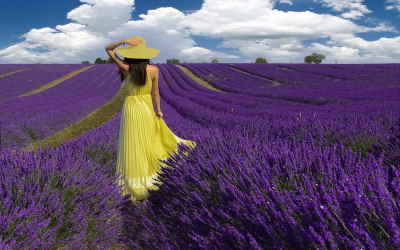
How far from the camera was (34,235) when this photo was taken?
4.62 ft

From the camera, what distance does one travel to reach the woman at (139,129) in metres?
2.90

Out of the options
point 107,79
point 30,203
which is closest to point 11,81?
point 107,79

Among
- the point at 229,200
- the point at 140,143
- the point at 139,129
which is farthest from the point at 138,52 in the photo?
the point at 229,200

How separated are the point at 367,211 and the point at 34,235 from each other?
1.39 metres

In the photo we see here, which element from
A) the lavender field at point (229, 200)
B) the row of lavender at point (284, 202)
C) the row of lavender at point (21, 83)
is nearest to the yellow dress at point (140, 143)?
the lavender field at point (229, 200)

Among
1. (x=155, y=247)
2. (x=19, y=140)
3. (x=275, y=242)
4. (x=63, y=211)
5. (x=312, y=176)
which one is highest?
(x=312, y=176)

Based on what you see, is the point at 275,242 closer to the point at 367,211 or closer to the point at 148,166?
the point at 367,211

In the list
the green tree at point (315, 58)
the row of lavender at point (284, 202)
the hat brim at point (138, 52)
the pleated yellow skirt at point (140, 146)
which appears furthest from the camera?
the green tree at point (315, 58)

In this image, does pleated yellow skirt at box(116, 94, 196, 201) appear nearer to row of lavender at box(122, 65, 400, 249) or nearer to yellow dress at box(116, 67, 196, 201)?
yellow dress at box(116, 67, 196, 201)

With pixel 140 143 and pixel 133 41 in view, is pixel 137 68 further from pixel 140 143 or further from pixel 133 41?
pixel 140 143

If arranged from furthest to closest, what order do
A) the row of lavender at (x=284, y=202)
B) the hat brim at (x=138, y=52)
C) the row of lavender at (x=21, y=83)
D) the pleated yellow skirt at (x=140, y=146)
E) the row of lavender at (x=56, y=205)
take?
the row of lavender at (x=21, y=83)
the pleated yellow skirt at (x=140, y=146)
the hat brim at (x=138, y=52)
the row of lavender at (x=56, y=205)
the row of lavender at (x=284, y=202)

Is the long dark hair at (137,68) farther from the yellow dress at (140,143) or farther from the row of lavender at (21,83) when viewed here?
the row of lavender at (21,83)

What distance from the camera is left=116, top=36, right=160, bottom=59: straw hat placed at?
2.82m

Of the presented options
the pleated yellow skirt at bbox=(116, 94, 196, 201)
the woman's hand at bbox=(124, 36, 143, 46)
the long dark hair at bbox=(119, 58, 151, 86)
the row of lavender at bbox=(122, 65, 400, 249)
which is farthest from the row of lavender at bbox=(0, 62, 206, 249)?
the woman's hand at bbox=(124, 36, 143, 46)
